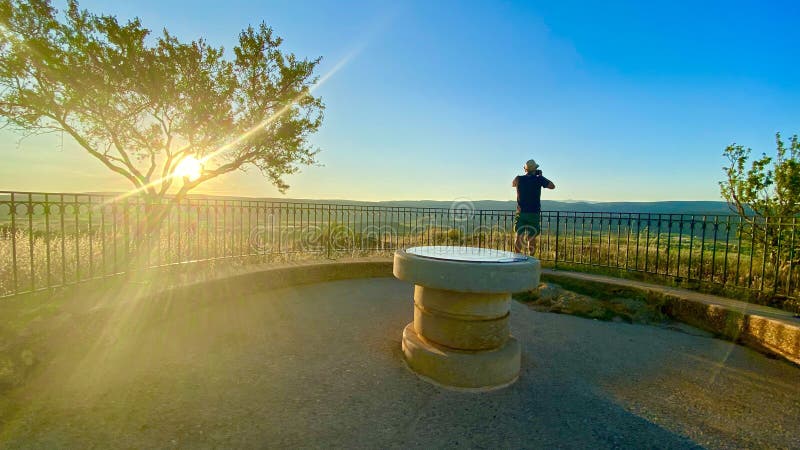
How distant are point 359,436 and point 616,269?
6573 millimetres

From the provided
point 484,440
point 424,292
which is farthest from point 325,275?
point 484,440

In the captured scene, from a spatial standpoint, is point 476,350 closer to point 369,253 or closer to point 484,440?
point 484,440

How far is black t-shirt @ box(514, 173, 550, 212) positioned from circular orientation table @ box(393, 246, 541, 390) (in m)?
4.48

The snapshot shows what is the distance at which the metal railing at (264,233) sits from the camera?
442 cm

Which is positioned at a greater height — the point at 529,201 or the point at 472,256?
the point at 529,201

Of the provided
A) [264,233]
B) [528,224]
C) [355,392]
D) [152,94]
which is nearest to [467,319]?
[355,392]

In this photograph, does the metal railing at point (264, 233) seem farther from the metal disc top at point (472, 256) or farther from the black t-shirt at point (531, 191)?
the metal disc top at point (472, 256)

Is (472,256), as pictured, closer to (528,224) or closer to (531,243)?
(528,224)

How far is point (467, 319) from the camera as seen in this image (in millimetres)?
3289

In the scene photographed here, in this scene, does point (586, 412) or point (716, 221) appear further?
point (716, 221)

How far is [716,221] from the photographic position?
19.0 ft

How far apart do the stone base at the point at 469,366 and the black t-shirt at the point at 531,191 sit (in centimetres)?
484

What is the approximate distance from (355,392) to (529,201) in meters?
5.88

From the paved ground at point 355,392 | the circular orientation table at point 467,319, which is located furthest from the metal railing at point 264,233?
the circular orientation table at point 467,319
